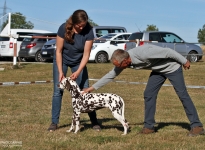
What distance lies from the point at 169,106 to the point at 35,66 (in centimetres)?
1390

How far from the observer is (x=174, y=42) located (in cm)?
2703

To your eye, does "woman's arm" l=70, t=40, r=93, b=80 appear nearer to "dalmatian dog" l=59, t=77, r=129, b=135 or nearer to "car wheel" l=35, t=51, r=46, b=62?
"dalmatian dog" l=59, t=77, r=129, b=135

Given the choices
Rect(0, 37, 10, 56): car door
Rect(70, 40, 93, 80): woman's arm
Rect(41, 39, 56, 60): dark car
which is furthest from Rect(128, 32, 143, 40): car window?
Rect(70, 40, 93, 80): woman's arm

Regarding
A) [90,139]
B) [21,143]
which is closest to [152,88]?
[90,139]

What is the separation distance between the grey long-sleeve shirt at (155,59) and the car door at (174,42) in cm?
1802

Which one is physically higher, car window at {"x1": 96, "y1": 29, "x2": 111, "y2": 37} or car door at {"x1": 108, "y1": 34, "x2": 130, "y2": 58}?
car window at {"x1": 96, "y1": 29, "x2": 111, "y2": 37}

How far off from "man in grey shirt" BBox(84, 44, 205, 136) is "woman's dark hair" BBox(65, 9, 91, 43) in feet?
2.58

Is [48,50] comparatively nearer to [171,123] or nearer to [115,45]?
[115,45]

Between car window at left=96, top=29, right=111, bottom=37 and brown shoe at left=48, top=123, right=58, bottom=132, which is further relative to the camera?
car window at left=96, top=29, right=111, bottom=37

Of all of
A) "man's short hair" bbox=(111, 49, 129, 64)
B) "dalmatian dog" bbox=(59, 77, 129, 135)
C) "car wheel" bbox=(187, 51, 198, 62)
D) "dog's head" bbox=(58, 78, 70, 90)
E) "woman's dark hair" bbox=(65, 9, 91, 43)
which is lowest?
"car wheel" bbox=(187, 51, 198, 62)

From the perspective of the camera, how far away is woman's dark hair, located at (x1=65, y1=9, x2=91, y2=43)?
806cm

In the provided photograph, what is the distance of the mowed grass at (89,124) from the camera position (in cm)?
752

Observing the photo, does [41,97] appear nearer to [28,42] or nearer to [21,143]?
[21,143]

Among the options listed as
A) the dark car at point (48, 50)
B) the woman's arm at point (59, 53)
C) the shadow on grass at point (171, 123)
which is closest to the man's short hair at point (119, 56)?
the woman's arm at point (59, 53)
